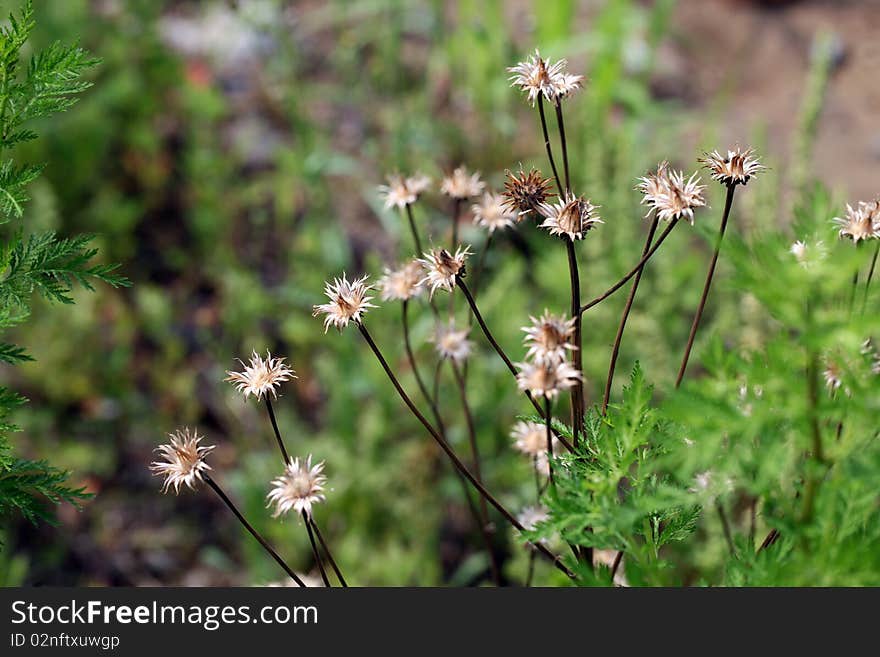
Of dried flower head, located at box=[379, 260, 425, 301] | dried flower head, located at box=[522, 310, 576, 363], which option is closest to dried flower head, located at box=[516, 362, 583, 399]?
dried flower head, located at box=[522, 310, 576, 363]

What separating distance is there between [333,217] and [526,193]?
2.40 m

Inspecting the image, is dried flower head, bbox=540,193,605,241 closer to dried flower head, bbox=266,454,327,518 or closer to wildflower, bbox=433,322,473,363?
wildflower, bbox=433,322,473,363

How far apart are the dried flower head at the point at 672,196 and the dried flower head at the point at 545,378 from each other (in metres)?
0.26

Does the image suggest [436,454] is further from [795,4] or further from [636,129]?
[795,4]

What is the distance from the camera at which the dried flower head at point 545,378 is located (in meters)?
0.98

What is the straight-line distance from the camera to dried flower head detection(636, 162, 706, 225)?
1087mm

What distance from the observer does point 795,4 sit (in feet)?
15.9

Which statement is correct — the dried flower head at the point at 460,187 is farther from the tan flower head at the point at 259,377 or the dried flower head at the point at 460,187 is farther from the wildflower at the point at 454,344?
the tan flower head at the point at 259,377

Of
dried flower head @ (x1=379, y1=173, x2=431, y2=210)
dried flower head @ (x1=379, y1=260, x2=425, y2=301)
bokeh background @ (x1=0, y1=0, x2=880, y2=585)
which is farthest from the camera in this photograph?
bokeh background @ (x1=0, y1=0, x2=880, y2=585)

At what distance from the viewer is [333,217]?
136 inches

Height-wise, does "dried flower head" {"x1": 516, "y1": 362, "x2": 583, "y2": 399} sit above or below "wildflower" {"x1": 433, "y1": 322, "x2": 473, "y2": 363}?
below

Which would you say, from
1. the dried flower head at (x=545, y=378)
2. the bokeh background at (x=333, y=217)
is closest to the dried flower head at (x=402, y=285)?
the dried flower head at (x=545, y=378)

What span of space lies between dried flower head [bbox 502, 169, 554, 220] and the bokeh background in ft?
2.90

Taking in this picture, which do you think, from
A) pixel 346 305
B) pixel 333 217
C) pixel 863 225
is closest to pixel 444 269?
pixel 346 305
